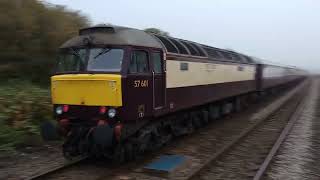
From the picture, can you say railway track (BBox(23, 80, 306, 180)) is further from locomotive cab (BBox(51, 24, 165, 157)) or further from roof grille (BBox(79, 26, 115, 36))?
roof grille (BBox(79, 26, 115, 36))

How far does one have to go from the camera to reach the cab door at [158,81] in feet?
34.1

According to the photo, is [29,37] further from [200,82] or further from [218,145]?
[218,145]

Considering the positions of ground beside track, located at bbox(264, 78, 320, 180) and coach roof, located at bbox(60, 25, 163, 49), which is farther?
coach roof, located at bbox(60, 25, 163, 49)

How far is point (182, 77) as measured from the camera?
1234 centimetres

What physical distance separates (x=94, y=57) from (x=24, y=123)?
3.03 m

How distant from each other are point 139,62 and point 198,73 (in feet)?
13.9

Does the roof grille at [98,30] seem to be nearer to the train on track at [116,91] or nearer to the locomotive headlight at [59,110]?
the train on track at [116,91]

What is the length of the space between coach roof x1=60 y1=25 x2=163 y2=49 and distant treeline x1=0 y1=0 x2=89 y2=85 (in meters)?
4.57

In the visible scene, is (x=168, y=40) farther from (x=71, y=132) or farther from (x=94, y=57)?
(x=71, y=132)

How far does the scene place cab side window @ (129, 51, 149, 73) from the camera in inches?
377

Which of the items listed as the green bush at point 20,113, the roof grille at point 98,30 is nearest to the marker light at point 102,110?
the roof grille at point 98,30

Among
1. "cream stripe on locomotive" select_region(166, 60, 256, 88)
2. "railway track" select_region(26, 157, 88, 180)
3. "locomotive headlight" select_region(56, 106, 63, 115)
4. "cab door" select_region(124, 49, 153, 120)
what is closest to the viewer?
"railway track" select_region(26, 157, 88, 180)

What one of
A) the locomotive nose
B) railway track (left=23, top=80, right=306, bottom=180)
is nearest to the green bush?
the locomotive nose

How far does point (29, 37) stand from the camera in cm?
1469
